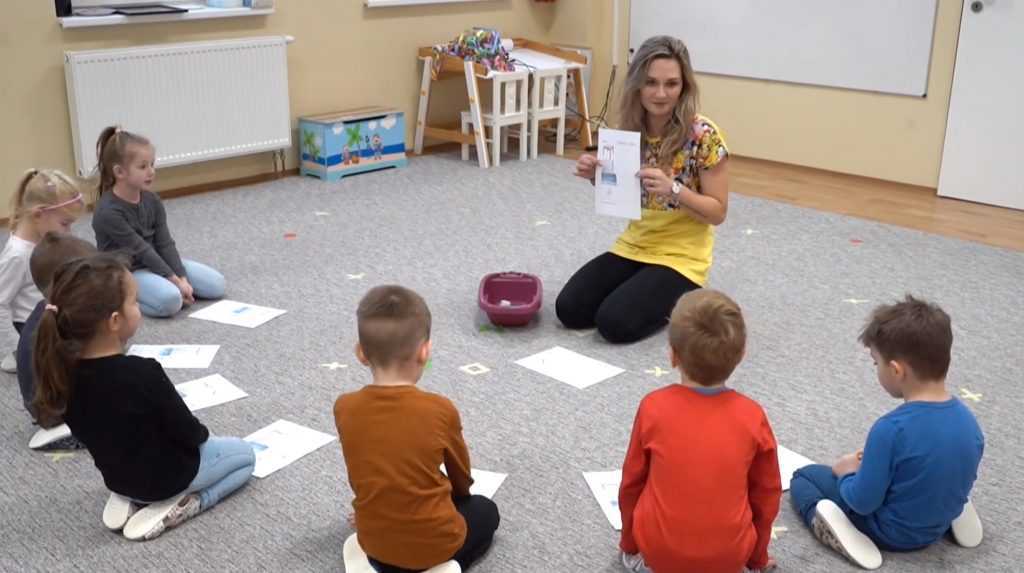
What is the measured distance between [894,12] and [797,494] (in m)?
3.86

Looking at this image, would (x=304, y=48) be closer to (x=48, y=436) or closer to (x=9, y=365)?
(x=9, y=365)

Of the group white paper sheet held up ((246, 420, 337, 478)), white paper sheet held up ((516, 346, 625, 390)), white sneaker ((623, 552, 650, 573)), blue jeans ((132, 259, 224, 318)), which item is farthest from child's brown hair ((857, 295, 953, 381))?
blue jeans ((132, 259, 224, 318))

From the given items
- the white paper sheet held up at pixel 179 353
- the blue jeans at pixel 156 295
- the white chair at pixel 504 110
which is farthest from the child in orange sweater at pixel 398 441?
the white chair at pixel 504 110

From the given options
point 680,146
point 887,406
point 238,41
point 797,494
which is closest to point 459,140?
point 238,41

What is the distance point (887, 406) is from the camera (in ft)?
9.29

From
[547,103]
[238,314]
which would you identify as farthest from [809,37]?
[238,314]

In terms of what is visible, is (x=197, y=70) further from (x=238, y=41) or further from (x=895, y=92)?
(x=895, y=92)

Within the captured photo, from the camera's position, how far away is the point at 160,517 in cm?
218

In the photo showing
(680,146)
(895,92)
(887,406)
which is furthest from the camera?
(895,92)

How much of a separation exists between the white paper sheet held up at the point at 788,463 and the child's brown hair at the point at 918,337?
0.50 m

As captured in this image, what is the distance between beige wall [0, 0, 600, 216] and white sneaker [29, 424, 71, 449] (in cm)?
244

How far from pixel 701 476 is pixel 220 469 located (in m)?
1.13

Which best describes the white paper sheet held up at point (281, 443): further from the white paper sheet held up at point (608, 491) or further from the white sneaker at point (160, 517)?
the white paper sheet held up at point (608, 491)

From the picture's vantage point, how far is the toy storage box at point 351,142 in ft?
18.0
